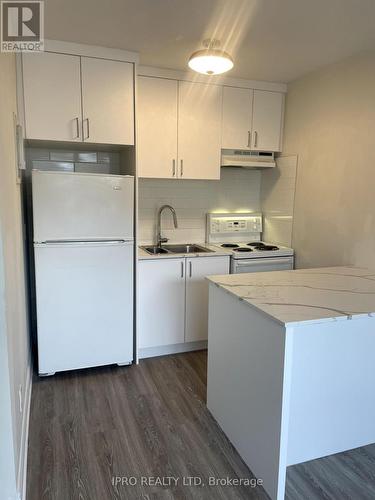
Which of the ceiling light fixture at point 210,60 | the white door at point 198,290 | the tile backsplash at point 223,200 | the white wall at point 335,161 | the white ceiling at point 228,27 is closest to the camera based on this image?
the white ceiling at point 228,27

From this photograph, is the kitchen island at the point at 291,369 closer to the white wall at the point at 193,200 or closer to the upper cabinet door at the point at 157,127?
the upper cabinet door at the point at 157,127

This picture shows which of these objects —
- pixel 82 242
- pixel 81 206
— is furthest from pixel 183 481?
pixel 81 206

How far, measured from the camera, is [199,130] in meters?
3.23

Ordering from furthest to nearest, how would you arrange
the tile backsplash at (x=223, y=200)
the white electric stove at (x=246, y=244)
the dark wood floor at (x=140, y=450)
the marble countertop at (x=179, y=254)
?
the tile backsplash at (x=223, y=200)
the white electric stove at (x=246, y=244)
the marble countertop at (x=179, y=254)
the dark wood floor at (x=140, y=450)

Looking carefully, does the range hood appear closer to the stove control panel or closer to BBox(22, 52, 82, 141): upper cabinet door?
the stove control panel

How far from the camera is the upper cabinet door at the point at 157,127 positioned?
3.02 m

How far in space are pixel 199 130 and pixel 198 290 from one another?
141cm

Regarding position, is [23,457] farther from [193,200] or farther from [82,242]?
[193,200]

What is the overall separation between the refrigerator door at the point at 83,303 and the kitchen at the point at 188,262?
0.5 inches

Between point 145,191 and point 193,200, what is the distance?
499 millimetres

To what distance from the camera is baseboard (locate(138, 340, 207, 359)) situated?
10.3 feet

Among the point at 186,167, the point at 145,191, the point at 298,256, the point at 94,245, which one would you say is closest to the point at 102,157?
the point at 145,191

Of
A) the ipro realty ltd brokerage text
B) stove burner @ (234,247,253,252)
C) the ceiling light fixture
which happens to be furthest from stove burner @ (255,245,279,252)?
the ipro realty ltd brokerage text

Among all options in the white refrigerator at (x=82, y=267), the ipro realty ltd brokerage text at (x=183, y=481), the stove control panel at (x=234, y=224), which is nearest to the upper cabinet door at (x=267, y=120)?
the stove control panel at (x=234, y=224)
